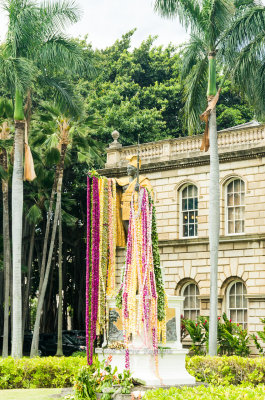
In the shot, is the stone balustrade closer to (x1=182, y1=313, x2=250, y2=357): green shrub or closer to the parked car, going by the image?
(x1=182, y1=313, x2=250, y2=357): green shrub

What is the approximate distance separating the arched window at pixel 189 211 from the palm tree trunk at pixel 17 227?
9610mm

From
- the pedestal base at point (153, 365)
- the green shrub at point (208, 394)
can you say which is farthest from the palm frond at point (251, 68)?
the green shrub at point (208, 394)

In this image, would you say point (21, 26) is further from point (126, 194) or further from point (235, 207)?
point (235, 207)

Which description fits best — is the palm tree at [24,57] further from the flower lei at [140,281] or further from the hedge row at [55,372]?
the flower lei at [140,281]

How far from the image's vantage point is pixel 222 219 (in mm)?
30750

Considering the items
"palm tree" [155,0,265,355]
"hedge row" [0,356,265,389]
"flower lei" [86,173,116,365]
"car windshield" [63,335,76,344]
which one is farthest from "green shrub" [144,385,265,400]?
"car windshield" [63,335,76,344]

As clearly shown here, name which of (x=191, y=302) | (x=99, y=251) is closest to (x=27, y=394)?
(x=99, y=251)

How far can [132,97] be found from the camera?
41.4 meters

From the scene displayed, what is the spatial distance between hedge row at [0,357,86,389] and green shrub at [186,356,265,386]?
9.67 feet

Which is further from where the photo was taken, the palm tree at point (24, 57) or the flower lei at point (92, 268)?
the palm tree at point (24, 57)

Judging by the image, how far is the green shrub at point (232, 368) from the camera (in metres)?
19.2

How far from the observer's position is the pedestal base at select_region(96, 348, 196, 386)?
14577mm

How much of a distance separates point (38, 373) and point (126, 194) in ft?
18.1

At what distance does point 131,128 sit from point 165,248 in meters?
8.46
